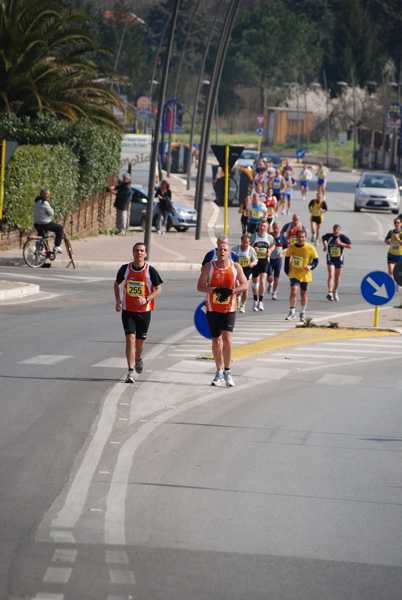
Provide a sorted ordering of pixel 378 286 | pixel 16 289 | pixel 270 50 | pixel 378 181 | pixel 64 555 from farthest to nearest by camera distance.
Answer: pixel 270 50 → pixel 378 181 → pixel 16 289 → pixel 378 286 → pixel 64 555

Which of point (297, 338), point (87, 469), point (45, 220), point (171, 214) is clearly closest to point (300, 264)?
point (297, 338)

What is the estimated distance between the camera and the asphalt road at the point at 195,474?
6039 mm

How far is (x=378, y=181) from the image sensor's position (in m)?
50.4

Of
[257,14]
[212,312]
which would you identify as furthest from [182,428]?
[257,14]

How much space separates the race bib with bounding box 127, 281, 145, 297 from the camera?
12523 millimetres

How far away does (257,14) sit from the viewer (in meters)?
122

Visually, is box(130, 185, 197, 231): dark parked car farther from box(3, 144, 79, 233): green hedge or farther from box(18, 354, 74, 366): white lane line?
box(18, 354, 74, 366): white lane line

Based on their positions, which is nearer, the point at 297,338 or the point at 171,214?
the point at 297,338

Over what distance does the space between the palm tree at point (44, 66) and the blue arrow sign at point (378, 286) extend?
1491 centimetres

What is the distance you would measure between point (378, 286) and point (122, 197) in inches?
679

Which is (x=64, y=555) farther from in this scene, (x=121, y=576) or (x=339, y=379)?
(x=339, y=379)

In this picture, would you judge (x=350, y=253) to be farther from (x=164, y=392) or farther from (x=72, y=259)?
(x=164, y=392)

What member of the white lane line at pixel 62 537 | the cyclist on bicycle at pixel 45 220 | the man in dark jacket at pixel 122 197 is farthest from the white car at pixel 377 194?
the white lane line at pixel 62 537

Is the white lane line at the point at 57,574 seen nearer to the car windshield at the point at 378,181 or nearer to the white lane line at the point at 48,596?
the white lane line at the point at 48,596
